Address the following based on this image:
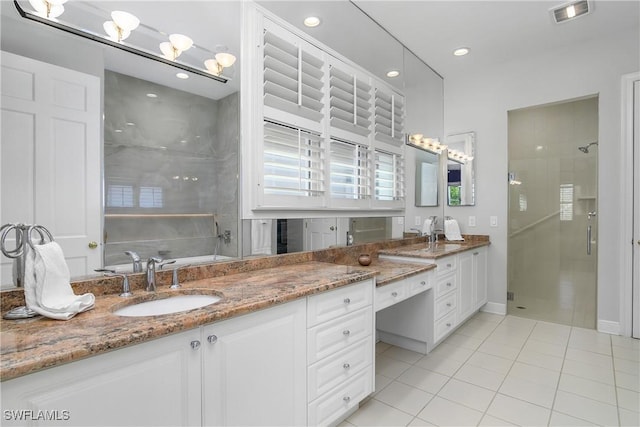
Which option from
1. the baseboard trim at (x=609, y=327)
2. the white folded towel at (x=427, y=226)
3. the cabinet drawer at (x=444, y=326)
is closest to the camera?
the cabinet drawer at (x=444, y=326)

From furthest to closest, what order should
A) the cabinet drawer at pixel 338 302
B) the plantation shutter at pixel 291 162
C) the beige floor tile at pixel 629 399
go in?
the plantation shutter at pixel 291 162, the beige floor tile at pixel 629 399, the cabinet drawer at pixel 338 302

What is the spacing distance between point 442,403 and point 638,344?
2.30 metres

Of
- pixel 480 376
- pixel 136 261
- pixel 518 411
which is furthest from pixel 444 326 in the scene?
pixel 136 261

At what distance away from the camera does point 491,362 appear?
257 cm

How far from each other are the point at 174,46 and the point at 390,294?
200cm

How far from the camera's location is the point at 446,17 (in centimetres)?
283

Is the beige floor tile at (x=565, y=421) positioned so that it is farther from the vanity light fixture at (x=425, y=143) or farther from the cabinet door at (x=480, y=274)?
the vanity light fixture at (x=425, y=143)

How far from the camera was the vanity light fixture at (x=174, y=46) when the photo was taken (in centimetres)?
170

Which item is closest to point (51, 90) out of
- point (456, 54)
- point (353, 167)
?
point (353, 167)

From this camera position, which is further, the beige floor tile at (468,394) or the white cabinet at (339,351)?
the beige floor tile at (468,394)

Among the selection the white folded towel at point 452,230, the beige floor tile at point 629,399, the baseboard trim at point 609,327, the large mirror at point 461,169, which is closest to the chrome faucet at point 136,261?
the beige floor tile at point 629,399

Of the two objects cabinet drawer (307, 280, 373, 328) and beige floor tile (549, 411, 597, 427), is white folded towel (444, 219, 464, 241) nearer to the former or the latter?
beige floor tile (549, 411, 597, 427)

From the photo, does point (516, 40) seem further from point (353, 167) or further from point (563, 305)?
point (563, 305)

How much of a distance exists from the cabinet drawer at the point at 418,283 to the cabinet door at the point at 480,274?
1236 mm
